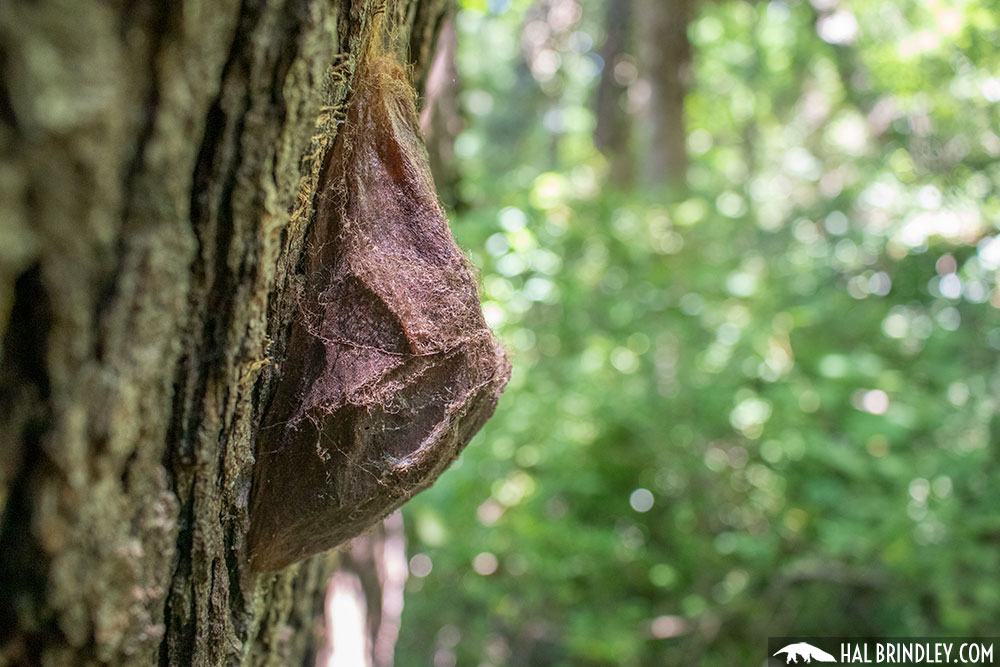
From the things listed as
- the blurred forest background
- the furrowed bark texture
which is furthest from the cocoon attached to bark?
the blurred forest background

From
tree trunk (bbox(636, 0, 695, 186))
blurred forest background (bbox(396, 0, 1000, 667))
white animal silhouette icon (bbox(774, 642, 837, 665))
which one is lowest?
white animal silhouette icon (bbox(774, 642, 837, 665))

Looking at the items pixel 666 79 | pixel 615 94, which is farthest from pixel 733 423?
pixel 615 94

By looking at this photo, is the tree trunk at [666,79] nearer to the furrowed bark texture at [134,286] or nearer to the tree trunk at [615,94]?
the tree trunk at [615,94]

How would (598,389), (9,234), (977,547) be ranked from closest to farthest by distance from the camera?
(9,234) < (977,547) < (598,389)

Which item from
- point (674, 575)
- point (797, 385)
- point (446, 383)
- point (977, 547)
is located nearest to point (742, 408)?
point (797, 385)

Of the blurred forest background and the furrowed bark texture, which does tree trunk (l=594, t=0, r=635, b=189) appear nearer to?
the blurred forest background

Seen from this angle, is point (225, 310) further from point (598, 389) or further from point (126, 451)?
point (598, 389)
